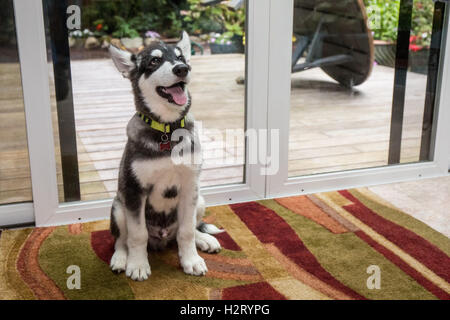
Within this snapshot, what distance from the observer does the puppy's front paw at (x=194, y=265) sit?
6.72ft

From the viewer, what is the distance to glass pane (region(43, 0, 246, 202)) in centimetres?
240

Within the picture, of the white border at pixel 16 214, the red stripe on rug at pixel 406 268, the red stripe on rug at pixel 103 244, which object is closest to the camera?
the red stripe on rug at pixel 406 268

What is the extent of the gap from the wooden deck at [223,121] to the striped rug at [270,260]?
28 centimetres

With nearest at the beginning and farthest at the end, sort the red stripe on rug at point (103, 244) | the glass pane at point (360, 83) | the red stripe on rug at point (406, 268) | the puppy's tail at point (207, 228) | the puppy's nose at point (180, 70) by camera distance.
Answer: the puppy's nose at point (180, 70) → the red stripe on rug at point (406, 268) → the red stripe on rug at point (103, 244) → the puppy's tail at point (207, 228) → the glass pane at point (360, 83)

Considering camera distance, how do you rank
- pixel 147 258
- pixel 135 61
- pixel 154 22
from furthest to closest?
1. pixel 154 22
2. pixel 147 258
3. pixel 135 61

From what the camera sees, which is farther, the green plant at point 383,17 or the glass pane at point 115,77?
the green plant at point 383,17

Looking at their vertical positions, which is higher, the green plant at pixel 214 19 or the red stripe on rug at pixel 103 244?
the green plant at pixel 214 19

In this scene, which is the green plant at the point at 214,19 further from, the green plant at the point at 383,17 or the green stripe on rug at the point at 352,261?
the green stripe on rug at the point at 352,261

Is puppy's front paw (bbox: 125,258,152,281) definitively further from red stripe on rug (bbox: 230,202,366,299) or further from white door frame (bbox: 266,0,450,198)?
white door frame (bbox: 266,0,450,198)

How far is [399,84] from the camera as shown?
312cm

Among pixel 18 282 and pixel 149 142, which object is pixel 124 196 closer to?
pixel 149 142

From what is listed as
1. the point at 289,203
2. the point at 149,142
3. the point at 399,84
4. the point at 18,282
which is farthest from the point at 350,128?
the point at 18,282

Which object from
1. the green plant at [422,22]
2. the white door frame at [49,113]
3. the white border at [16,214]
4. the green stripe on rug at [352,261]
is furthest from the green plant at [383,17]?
the white border at [16,214]
